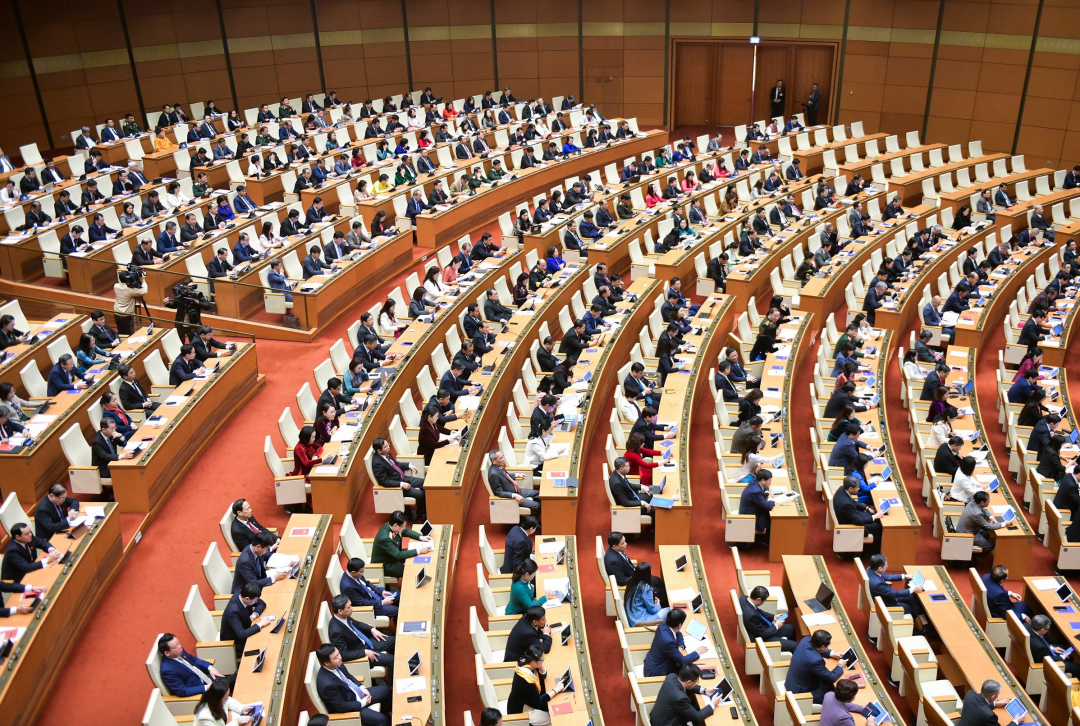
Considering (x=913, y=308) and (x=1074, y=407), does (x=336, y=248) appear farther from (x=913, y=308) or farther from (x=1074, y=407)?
(x=1074, y=407)

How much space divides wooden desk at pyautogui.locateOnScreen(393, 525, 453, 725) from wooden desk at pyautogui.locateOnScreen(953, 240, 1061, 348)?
9621mm

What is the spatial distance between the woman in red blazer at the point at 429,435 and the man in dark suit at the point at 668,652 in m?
4.17

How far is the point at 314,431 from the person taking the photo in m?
11.3

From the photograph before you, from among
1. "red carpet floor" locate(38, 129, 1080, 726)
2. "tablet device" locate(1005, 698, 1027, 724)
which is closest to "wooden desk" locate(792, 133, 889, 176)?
"red carpet floor" locate(38, 129, 1080, 726)

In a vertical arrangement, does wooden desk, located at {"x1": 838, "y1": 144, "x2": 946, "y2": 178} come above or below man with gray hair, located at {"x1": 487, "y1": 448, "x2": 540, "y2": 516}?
above

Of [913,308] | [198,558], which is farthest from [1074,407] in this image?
[198,558]

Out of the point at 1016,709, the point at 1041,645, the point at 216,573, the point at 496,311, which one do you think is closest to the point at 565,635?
the point at 216,573

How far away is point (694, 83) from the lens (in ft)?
93.2

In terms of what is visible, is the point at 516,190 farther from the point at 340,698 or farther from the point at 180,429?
the point at 340,698

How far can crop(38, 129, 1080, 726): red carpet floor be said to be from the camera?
8430 millimetres

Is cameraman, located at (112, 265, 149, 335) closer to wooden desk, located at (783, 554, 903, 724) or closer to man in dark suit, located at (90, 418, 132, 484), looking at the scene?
man in dark suit, located at (90, 418, 132, 484)

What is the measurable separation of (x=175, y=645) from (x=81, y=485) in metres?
3.92

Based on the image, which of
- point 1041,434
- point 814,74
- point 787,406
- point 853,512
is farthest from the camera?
point 814,74

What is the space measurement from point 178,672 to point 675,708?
12.8 ft
